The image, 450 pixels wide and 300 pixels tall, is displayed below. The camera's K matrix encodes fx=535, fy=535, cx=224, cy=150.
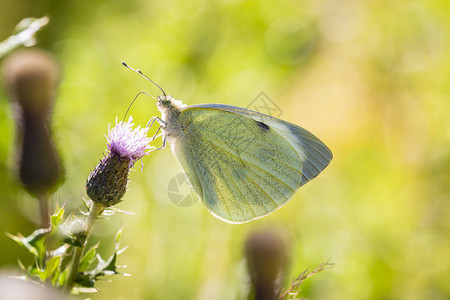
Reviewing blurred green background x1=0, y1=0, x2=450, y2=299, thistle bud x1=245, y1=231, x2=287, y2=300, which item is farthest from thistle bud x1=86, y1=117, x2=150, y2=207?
blurred green background x1=0, y1=0, x2=450, y2=299

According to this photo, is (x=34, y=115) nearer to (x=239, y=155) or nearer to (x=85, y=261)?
(x=85, y=261)

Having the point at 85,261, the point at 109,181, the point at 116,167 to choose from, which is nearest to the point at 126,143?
the point at 116,167

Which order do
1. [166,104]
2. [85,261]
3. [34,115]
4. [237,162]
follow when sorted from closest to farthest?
[85,261] < [34,115] < [166,104] < [237,162]

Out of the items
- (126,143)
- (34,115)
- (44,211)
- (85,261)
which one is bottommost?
(85,261)

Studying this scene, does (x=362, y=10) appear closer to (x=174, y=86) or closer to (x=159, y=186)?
(x=174, y=86)

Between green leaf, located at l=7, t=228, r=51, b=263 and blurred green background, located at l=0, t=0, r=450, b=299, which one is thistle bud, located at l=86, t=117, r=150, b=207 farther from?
blurred green background, located at l=0, t=0, r=450, b=299

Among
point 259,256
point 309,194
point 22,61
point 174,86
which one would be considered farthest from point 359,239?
point 22,61

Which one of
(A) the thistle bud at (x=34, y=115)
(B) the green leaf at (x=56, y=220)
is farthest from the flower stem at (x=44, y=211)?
(B) the green leaf at (x=56, y=220)
